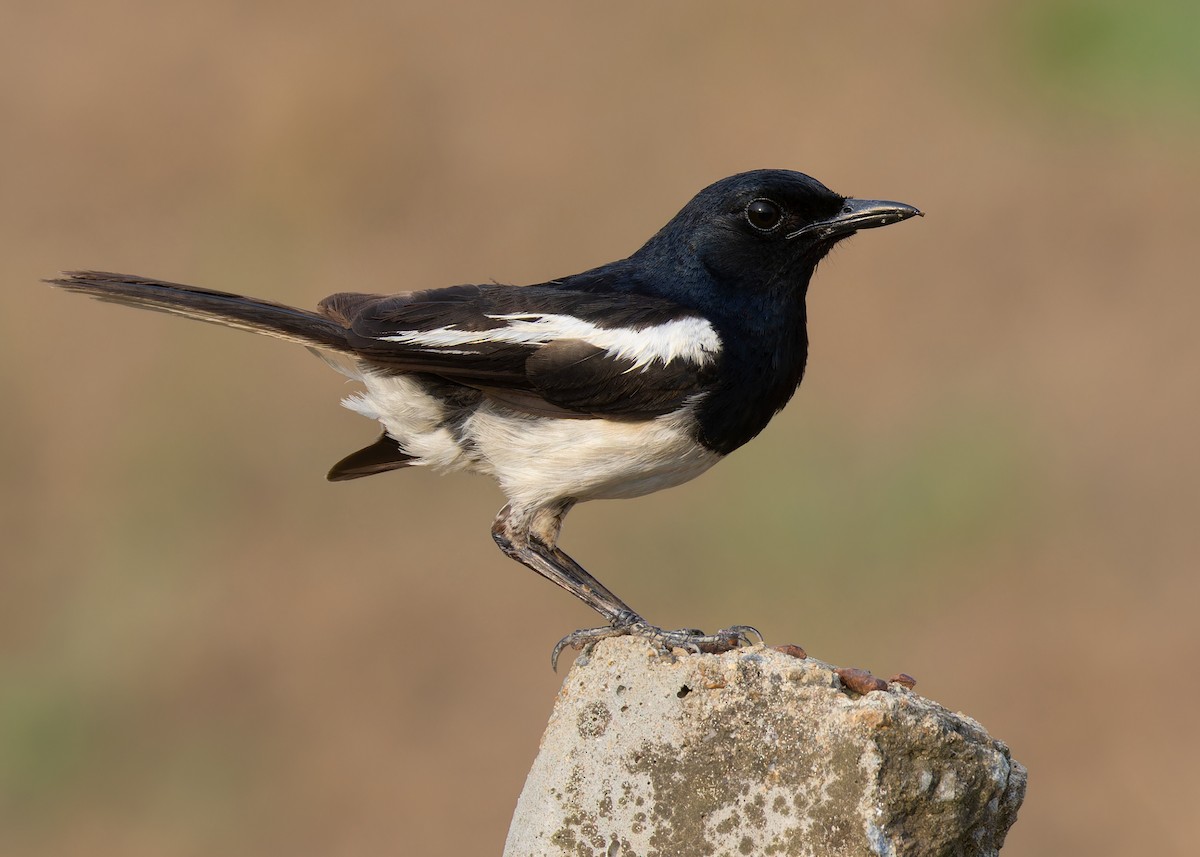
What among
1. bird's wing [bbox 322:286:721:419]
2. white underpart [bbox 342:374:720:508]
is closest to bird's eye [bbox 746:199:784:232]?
bird's wing [bbox 322:286:721:419]

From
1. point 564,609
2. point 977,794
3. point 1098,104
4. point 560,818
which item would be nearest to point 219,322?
point 560,818

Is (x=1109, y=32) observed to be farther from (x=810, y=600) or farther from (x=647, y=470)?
(x=647, y=470)

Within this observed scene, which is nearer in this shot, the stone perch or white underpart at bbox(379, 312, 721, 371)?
the stone perch

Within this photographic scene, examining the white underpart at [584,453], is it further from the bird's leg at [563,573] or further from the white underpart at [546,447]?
the bird's leg at [563,573]

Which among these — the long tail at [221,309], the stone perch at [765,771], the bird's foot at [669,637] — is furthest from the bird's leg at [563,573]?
the long tail at [221,309]

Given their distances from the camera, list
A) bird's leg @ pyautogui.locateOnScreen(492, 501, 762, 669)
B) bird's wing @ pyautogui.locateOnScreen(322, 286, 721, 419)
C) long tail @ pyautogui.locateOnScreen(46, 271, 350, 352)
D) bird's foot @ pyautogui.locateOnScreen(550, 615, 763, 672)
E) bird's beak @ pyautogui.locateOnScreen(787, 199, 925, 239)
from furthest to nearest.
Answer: bird's beak @ pyautogui.locateOnScreen(787, 199, 925, 239)
long tail @ pyautogui.locateOnScreen(46, 271, 350, 352)
bird's wing @ pyautogui.locateOnScreen(322, 286, 721, 419)
bird's leg @ pyautogui.locateOnScreen(492, 501, 762, 669)
bird's foot @ pyautogui.locateOnScreen(550, 615, 763, 672)

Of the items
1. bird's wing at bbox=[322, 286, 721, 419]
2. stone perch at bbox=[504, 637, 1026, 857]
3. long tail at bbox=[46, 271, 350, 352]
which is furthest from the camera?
long tail at bbox=[46, 271, 350, 352]

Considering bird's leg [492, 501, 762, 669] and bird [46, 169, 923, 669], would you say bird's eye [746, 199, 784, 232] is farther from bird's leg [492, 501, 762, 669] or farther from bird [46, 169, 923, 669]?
bird's leg [492, 501, 762, 669]

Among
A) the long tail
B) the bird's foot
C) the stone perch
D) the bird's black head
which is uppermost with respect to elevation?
the bird's black head
